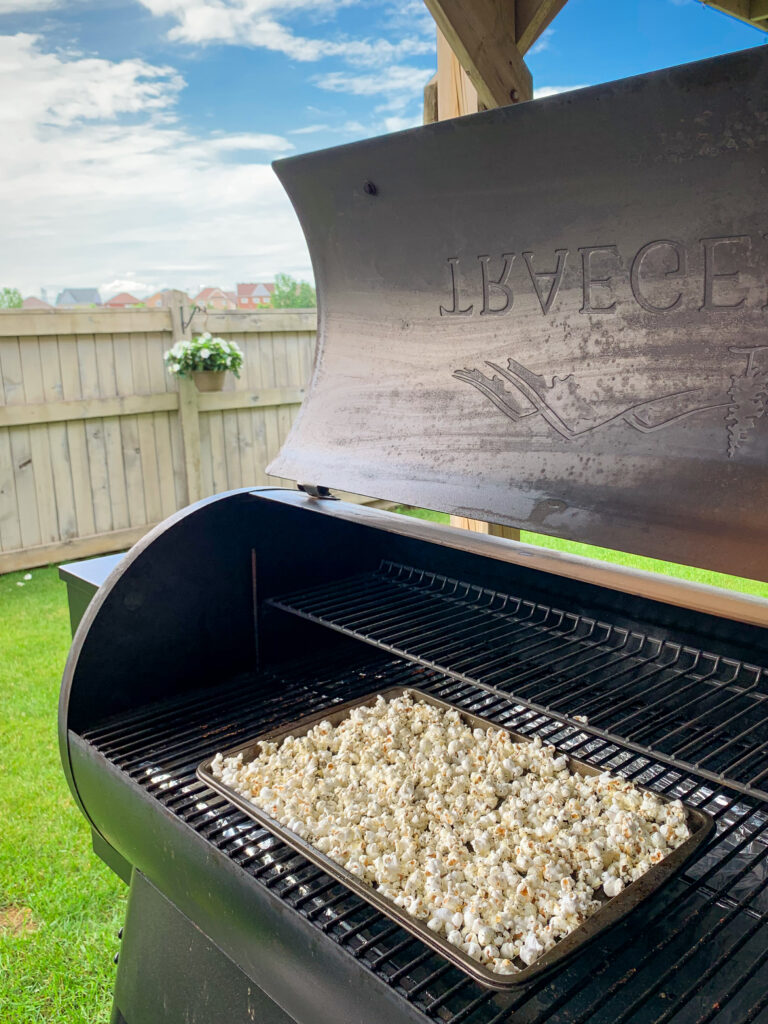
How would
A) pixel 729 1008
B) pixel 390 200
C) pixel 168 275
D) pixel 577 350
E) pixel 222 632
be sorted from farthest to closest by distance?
pixel 168 275
pixel 222 632
pixel 390 200
pixel 577 350
pixel 729 1008

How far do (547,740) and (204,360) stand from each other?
4.09 meters

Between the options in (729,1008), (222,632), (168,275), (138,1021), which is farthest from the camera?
(168,275)

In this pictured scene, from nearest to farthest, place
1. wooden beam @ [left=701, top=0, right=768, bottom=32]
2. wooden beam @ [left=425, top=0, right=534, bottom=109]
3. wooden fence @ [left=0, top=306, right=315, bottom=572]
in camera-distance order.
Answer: wooden beam @ [left=425, top=0, right=534, bottom=109] < wooden beam @ [left=701, top=0, right=768, bottom=32] < wooden fence @ [left=0, top=306, right=315, bottom=572]

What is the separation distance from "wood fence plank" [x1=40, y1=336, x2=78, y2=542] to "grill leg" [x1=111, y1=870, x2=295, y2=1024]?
370cm

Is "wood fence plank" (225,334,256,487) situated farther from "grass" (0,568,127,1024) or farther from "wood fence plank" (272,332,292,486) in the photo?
"grass" (0,568,127,1024)

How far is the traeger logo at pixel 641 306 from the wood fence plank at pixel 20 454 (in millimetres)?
3946

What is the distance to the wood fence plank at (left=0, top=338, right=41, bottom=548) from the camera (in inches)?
179

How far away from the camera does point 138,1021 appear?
143 cm

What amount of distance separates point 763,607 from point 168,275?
4.96 m

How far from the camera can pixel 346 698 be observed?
5.28 feet

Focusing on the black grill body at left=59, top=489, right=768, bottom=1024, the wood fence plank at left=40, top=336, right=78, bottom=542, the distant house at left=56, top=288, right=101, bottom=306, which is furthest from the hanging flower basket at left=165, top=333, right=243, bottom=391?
the black grill body at left=59, top=489, right=768, bottom=1024

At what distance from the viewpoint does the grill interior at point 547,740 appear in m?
0.89

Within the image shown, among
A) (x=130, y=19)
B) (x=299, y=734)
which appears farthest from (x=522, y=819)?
(x=130, y=19)

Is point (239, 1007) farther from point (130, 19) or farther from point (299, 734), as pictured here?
point (130, 19)
